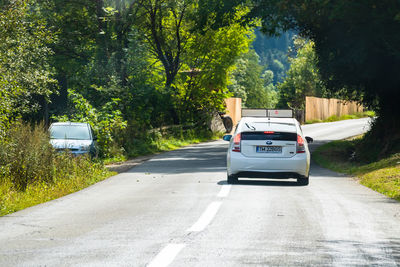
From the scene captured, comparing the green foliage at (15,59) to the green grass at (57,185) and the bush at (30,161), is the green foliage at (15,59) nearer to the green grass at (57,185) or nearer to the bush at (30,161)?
the bush at (30,161)

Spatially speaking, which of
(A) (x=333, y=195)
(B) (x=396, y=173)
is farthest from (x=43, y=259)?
(B) (x=396, y=173)

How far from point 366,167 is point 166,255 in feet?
50.6

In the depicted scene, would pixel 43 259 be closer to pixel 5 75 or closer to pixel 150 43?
pixel 5 75

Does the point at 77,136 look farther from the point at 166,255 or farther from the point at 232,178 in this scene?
the point at 166,255

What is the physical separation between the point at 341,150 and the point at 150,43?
1440 centimetres

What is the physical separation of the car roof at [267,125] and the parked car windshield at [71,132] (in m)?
8.27

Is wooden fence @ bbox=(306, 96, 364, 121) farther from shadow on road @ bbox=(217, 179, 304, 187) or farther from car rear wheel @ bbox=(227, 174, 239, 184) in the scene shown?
car rear wheel @ bbox=(227, 174, 239, 184)

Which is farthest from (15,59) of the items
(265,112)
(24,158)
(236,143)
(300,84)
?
(300,84)

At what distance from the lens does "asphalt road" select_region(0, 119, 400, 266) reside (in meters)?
7.03

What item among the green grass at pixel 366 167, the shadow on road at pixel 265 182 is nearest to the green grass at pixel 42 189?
the shadow on road at pixel 265 182

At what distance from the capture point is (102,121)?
89.1 feet

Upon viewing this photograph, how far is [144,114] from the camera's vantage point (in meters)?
32.1

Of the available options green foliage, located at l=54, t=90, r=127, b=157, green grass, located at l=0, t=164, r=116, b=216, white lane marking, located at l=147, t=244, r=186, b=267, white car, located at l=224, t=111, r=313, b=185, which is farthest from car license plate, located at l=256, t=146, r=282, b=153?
green foliage, located at l=54, t=90, r=127, b=157

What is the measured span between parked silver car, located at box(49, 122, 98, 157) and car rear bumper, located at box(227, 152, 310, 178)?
24.4 ft
